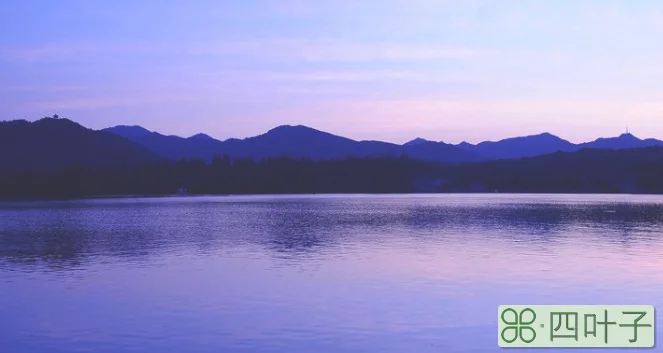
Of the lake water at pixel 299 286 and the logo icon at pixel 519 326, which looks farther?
the lake water at pixel 299 286

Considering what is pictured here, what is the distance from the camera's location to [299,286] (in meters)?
29.7

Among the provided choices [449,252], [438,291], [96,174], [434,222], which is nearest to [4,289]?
[438,291]

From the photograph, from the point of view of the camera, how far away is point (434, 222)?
73.0 meters

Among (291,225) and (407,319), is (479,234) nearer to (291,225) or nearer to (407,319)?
(291,225)

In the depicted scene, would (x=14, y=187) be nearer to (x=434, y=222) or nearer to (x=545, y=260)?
(x=434, y=222)

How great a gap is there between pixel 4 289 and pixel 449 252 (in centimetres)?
2363

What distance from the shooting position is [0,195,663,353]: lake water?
20.8m

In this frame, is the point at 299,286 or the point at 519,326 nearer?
the point at 519,326

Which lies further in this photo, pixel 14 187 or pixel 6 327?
pixel 14 187

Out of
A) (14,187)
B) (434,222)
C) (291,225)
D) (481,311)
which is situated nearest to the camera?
(481,311)

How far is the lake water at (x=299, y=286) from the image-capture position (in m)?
20.8

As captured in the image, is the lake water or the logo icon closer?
the logo icon

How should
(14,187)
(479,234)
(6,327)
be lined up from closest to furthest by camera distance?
1. (6,327)
2. (479,234)
3. (14,187)

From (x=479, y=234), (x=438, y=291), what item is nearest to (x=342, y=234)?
(x=479, y=234)
